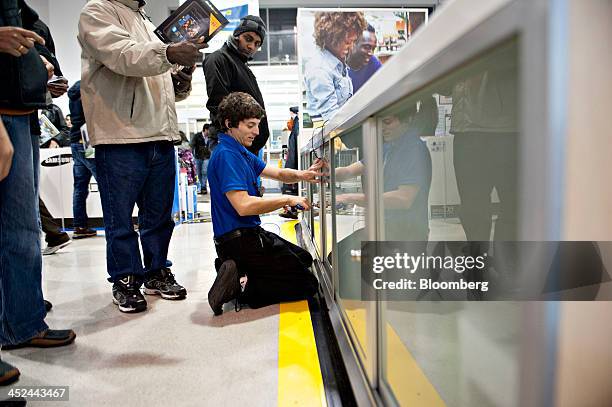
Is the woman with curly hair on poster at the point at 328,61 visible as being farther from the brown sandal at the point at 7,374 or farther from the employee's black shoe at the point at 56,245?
the brown sandal at the point at 7,374

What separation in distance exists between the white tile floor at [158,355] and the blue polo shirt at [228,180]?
43cm

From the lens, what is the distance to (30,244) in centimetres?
146

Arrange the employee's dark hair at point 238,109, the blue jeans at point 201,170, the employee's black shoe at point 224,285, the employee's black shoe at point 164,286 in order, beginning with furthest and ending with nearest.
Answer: the blue jeans at point 201,170 → the employee's black shoe at point 164,286 → the employee's dark hair at point 238,109 → the employee's black shoe at point 224,285

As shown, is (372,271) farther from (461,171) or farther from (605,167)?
(461,171)

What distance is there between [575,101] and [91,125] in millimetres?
→ 1977

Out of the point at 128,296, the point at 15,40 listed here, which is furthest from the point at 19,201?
the point at 128,296

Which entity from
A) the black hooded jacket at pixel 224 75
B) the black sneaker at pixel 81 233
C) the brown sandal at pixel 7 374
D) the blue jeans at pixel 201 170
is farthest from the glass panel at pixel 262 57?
the brown sandal at pixel 7 374

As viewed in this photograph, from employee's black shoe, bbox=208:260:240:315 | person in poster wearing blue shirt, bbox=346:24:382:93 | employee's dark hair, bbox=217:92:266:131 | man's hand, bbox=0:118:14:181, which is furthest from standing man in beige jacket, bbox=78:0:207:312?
person in poster wearing blue shirt, bbox=346:24:382:93

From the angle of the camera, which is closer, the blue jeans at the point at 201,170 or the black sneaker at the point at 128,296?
the black sneaker at the point at 128,296

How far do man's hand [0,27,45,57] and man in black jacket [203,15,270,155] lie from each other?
1287mm

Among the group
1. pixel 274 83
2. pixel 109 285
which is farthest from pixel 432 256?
pixel 274 83

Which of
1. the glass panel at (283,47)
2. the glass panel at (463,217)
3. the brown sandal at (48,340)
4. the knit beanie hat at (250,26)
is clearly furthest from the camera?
the glass panel at (283,47)

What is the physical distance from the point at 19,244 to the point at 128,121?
2.42ft

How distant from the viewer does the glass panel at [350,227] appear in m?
1.27
